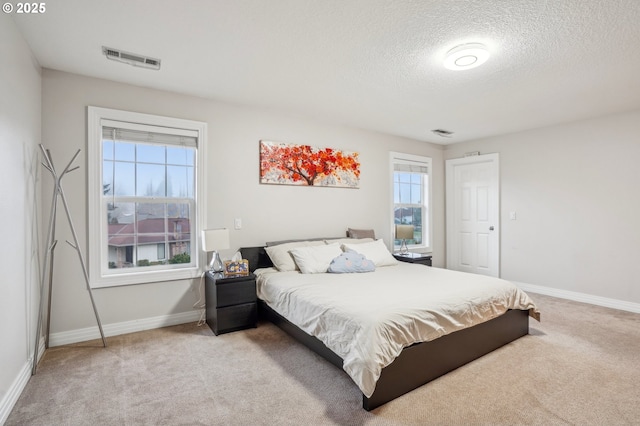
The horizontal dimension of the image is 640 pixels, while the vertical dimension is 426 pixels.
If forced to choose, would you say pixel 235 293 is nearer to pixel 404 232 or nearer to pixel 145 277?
pixel 145 277

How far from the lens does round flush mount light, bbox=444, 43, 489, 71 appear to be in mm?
2402

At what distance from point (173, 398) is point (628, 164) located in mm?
5308

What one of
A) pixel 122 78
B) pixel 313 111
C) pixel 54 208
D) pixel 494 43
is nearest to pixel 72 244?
pixel 54 208

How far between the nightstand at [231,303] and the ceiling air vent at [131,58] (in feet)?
6.46

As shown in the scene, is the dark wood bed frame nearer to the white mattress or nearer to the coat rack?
the white mattress

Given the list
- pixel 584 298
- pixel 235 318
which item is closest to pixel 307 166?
pixel 235 318

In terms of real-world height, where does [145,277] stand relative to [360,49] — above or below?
below

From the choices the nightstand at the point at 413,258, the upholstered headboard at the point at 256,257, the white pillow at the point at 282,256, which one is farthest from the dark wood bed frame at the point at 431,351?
the nightstand at the point at 413,258

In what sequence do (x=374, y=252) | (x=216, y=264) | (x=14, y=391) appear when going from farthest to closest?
(x=374, y=252)
(x=216, y=264)
(x=14, y=391)

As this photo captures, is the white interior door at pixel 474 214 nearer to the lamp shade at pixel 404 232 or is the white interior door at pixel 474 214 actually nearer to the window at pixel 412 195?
the window at pixel 412 195

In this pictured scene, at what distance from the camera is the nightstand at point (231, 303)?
10.3 feet

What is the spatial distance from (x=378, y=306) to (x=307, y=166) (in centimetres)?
247

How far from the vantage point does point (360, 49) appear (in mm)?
2504

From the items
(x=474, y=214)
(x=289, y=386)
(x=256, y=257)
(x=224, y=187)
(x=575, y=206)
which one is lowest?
(x=289, y=386)
